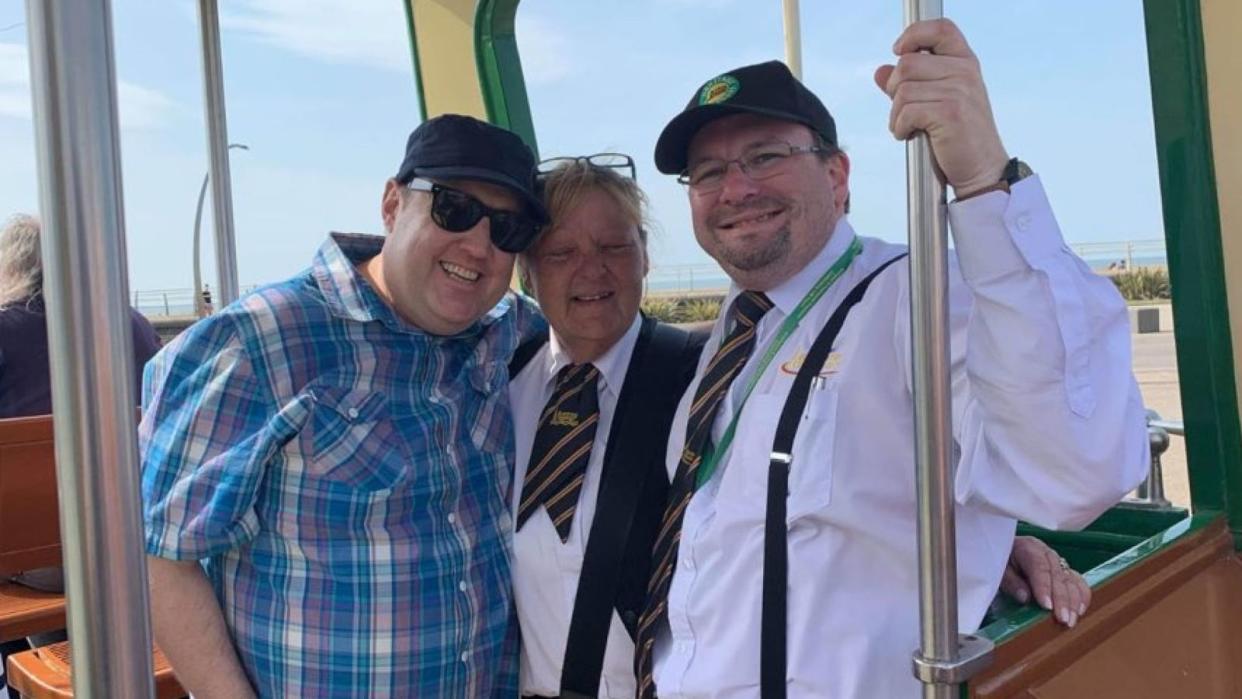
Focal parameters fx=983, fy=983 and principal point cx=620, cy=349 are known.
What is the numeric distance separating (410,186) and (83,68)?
108cm

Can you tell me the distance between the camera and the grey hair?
3.17m

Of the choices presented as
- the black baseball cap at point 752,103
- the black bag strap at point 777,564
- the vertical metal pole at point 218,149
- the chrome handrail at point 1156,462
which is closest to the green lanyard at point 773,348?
the black bag strap at point 777,564

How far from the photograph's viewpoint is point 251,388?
5.30ft

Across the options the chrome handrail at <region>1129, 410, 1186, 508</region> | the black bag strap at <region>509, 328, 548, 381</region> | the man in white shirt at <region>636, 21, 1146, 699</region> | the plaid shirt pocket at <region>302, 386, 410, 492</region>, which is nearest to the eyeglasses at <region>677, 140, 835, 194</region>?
the man in white shirt at <region>636, 21, 1146, 699</region>

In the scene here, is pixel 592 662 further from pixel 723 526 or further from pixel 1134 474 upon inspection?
pixel 1134 474

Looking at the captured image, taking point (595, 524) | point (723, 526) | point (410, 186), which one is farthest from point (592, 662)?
point (410, 186)

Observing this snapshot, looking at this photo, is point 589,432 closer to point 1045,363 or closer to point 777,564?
point 777,564

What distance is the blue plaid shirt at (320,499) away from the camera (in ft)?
5.15

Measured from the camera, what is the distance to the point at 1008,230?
1120 millimetres

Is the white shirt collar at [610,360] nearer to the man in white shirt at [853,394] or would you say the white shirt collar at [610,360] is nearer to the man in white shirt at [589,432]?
the man in white shirt at [589,432]

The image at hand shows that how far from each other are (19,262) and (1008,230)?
3.16 meters

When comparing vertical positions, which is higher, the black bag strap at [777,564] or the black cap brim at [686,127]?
the black cap brim at [686,127]

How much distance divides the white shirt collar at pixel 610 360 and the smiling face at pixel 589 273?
0.01 meters

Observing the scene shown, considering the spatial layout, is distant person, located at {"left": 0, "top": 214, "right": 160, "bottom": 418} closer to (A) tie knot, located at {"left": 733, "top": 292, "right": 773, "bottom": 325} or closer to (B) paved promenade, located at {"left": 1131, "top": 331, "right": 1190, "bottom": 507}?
(A) tie knot, located at {"left": 733, "top": 292, "right": 773, "bottom": 325}
